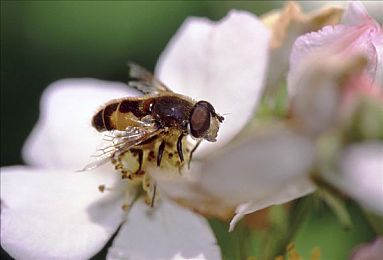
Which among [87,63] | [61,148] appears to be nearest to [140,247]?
[61,148]

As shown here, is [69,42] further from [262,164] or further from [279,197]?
[262,164]

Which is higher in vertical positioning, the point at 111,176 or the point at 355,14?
the point at 355,14

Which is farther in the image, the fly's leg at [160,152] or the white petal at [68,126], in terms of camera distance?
the white petal at [68,126]

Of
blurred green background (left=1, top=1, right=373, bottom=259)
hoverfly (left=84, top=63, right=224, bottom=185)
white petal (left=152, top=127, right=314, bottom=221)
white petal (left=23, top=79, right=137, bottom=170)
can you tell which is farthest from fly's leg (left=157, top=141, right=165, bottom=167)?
blurred green background (left=1, top=1, right=373, bottom=259)

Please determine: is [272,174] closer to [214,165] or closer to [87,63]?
[214,165]

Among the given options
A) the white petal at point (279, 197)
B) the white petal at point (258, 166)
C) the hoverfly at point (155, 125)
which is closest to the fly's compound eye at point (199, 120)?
the hoverfly at point (155, 125)

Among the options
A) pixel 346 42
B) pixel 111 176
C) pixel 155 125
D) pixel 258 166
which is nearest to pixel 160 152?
pixel 155 125

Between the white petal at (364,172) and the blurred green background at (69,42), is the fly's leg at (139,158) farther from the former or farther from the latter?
the blurred green background at (69,42)
